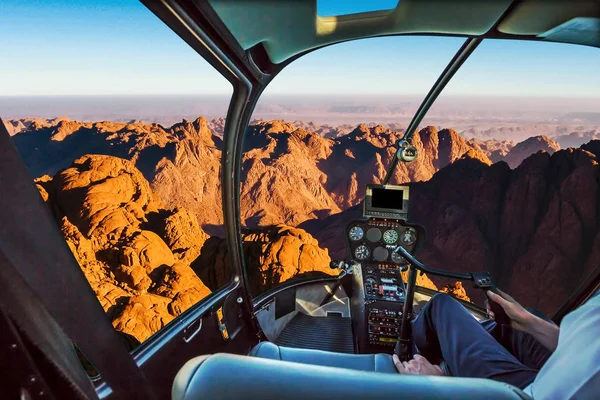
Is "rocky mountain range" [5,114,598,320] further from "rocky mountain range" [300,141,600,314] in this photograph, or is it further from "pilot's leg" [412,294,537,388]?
"pilot's leg" [412,294,537,388]

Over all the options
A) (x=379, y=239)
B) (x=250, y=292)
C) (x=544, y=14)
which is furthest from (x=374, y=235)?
(x=544, y=14)

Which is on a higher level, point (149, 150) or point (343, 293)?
point (149, 150)

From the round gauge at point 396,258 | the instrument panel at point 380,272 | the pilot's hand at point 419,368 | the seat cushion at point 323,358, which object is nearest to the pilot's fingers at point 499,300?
the pilot's hand at point 419,368

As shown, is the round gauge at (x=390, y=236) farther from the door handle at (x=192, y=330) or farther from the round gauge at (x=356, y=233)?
the door handle at (x=192, y=330)

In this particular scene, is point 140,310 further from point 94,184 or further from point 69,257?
point 94,184

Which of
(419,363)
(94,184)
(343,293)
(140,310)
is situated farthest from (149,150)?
(419,363)

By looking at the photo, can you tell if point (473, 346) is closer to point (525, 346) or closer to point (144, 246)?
point (525, 346)

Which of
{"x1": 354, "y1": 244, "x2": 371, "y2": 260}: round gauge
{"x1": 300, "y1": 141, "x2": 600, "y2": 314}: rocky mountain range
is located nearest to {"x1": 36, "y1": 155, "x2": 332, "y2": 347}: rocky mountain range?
{"x1": 354, "y1": 244, "x2": 371, "y2": 260}: round gauge
